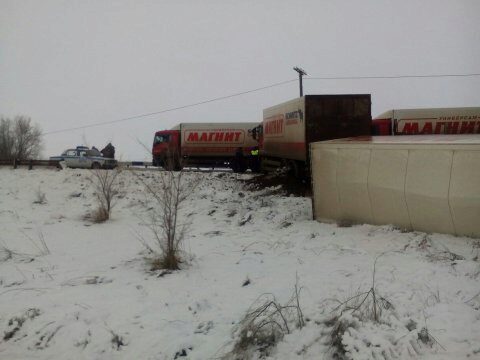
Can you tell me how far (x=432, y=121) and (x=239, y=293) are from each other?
18.8 metres

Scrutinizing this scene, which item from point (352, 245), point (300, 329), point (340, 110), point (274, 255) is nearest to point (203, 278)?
point (274, 255)

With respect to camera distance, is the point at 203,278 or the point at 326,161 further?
the point at 326,161

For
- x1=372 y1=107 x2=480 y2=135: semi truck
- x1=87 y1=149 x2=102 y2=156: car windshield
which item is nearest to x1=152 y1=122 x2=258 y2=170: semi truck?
x1=87 y1=149 x2=102 y2=156: car windshield

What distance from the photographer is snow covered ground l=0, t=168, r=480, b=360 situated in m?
3.82

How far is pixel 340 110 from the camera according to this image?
1334cm

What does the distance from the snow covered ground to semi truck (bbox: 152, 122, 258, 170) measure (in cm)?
1634

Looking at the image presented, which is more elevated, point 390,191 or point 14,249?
point 390,191

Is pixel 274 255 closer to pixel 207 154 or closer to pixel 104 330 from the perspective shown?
pixel 104 330

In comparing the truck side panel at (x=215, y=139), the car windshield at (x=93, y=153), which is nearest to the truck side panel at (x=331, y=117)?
the truck side panel at (x=215, y=139)

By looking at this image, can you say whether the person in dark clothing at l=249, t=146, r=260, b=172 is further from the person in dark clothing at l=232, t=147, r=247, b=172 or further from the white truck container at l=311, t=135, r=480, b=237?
the white truck container at l=311, t=135, r=480, b=237

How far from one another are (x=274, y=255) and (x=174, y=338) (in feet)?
9.52

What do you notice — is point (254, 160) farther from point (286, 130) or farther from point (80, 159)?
point (80, 159)

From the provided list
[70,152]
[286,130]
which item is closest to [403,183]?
[286,130]

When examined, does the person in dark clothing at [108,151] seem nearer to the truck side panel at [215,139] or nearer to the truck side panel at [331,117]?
the truck side panel at [215,139]
